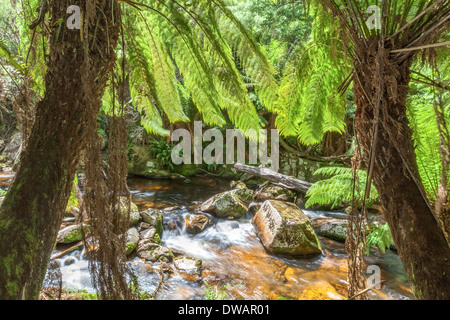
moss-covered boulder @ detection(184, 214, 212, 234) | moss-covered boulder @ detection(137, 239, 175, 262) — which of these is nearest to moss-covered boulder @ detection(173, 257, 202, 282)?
moss-covered boulder @ detection(137, 239, 175, 262)

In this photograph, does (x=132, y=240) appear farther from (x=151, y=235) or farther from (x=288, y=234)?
(x=288, y=234)

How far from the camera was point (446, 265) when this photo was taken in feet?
2.39

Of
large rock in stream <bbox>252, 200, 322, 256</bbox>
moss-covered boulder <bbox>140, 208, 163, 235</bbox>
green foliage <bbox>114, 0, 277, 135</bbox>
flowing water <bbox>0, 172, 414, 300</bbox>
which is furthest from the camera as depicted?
moss-covered boulder <bbox>140, 208, 163, 235</bbox>

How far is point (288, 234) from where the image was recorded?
340cm

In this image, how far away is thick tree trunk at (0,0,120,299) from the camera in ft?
2.08

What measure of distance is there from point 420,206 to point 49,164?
45.7 inches

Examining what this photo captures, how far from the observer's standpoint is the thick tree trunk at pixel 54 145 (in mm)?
635

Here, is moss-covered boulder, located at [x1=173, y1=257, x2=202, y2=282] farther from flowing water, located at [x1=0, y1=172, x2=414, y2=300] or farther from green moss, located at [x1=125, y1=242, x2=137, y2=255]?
green moss, located at [x1=125, y1=242, x2=137, y2=255]

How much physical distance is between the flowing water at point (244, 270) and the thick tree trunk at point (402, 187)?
6.73ft

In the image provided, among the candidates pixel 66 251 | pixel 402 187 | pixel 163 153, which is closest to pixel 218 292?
pixel 66 251

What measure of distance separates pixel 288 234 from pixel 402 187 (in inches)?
107

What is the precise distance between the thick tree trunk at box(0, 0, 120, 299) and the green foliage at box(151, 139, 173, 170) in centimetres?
657

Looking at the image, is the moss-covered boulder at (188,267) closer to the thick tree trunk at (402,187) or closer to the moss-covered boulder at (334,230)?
the moss-covered boulder at (334,230)
